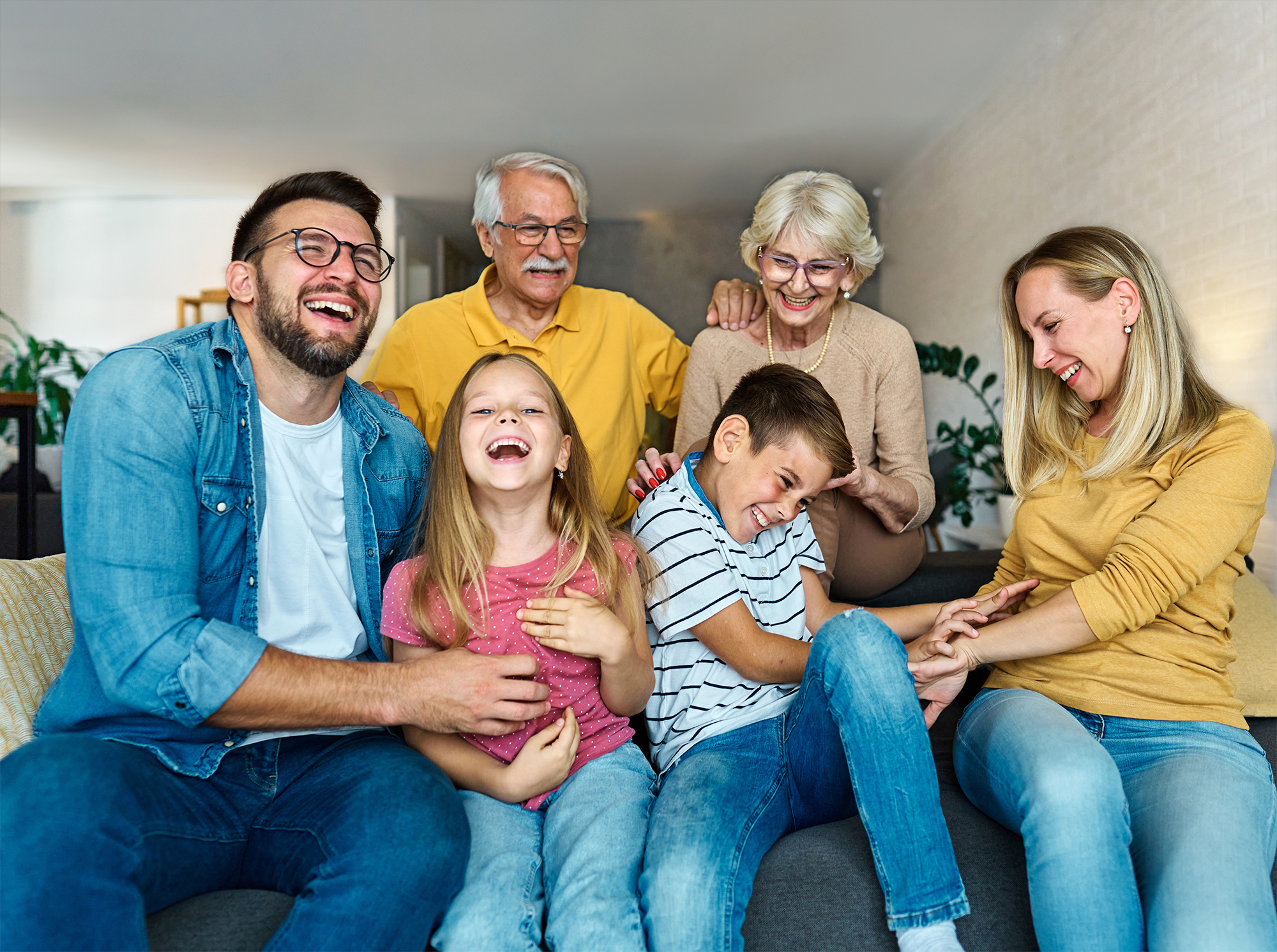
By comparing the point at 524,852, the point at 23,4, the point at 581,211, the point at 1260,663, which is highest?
the point at 23,4

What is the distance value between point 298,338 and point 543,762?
0.76m

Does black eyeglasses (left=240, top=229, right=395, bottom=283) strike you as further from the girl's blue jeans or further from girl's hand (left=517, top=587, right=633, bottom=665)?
the girl's blue jeans

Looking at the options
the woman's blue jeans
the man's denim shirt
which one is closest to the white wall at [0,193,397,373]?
the man's denim shirt

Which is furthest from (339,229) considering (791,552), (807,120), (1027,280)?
(807,120)

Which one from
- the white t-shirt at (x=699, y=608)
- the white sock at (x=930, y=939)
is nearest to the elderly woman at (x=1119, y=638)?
the white sock at (x=930, y=939)

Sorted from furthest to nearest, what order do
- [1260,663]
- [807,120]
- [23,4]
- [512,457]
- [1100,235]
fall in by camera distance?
[807,120] → [23,4] → [1260,663] → [1100,235] → [512,457]

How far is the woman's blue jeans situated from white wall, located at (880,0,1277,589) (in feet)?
5.02

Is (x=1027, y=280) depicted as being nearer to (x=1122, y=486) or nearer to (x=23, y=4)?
(x=1122, y=486)

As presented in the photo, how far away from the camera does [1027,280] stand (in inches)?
63.8

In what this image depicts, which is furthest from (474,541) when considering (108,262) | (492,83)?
(108,262)

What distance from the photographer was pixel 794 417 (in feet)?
5.23

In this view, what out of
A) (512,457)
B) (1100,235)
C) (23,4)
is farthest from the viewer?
(23,4)

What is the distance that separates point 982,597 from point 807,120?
15.5ft

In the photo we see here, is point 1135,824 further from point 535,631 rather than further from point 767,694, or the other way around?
point 535,631
